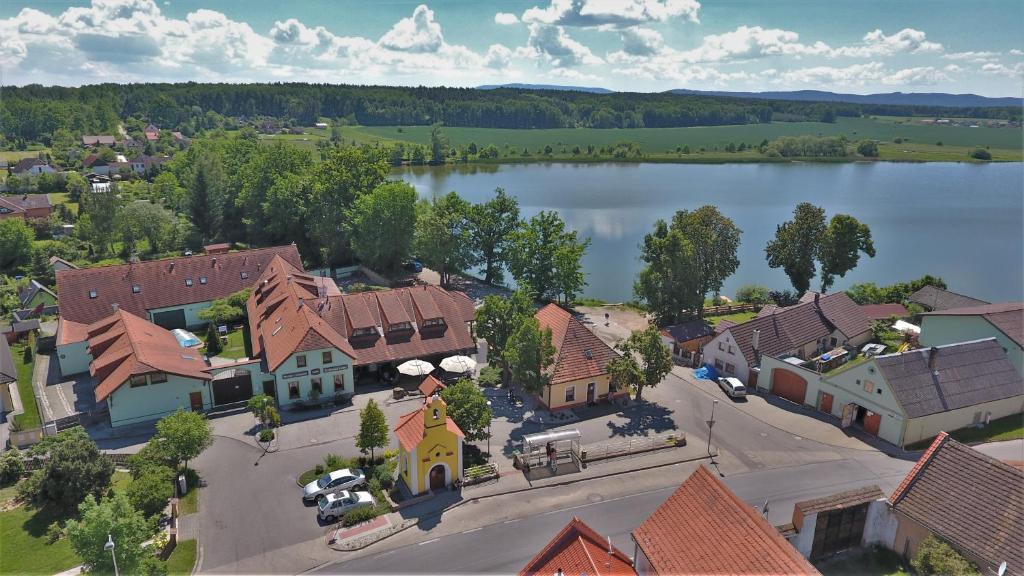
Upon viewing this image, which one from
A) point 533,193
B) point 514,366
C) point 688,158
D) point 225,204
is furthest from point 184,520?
point 688,158

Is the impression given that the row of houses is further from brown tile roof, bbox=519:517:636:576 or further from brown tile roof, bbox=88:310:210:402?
brown tile roof, bbox=88:310:210:402

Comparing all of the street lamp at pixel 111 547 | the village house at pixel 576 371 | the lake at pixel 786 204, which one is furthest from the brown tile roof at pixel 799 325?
the street lamp at pixel 111 547

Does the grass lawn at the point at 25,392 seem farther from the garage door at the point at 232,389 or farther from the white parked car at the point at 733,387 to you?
the white parked car at the point at 733,387

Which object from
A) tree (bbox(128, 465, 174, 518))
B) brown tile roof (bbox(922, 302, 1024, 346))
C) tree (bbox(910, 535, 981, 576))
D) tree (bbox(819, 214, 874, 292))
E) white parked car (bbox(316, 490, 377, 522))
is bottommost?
white parked car (bbox(316, 490, 377, 522))

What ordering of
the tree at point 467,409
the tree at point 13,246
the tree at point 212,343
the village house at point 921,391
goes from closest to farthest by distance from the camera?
1. the tree at point 467,409
2. the village house at point 921,391
3. the tree at point 212,343
4. the tree at point 13,246

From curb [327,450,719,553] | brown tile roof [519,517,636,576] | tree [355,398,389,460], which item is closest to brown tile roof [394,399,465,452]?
tree [355,398,389,460]

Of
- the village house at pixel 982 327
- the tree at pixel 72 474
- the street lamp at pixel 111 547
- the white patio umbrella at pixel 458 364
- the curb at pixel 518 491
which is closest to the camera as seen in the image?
the street lamp at pixel 111 547
